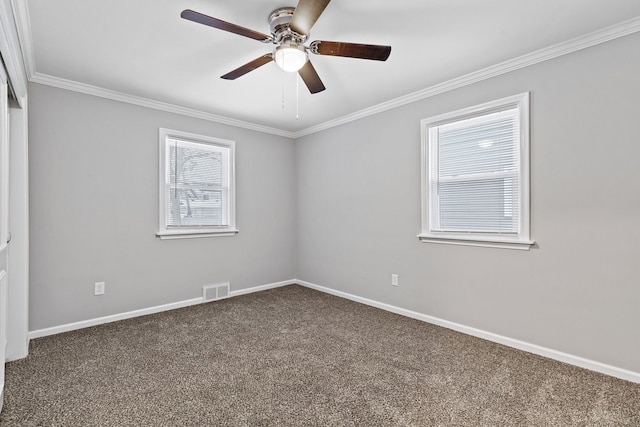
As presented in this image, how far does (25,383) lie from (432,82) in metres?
4.02

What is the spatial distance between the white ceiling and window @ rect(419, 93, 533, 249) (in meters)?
0.46

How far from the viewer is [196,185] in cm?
405

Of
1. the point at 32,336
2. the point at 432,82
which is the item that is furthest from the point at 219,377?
the point at 432,82

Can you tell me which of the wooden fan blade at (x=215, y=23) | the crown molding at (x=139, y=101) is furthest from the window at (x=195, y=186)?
the wooden fan blade at (x=215, y=23)

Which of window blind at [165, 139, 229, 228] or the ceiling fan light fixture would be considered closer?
the ceiling fan light fixture

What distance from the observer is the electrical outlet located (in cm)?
327

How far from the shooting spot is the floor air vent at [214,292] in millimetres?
4055

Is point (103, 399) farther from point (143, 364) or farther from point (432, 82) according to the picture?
point (432, 82)

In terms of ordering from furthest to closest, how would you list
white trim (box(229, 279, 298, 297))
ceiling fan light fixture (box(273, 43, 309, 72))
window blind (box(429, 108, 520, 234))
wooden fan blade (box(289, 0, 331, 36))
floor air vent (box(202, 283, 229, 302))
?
1. white trim (box(229, 279, 298, 297))
2. floor air vent (box(202, 283, 229, 302))
3. window blind (box(429, 108, 520, 234))
4. ceiling fan light fixture (box(273, 43, 309, 72))
5. wooden fan blade (box(289, 0, 331, 36))

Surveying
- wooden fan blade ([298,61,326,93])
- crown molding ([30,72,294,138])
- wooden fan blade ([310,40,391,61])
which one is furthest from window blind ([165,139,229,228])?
wooden fan blade ([310,40,391,61])

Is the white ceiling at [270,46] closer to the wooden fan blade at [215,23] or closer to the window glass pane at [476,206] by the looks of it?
the wooden fan blade at [215,23]

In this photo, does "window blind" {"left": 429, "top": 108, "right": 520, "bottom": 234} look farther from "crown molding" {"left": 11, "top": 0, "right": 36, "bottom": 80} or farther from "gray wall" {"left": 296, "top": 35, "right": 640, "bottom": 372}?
"crown molding" {"left": 11, "top": 0, "right": 36, "bottom": 80}

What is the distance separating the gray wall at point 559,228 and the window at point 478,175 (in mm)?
93

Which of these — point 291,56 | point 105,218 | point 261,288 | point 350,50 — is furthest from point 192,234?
point 350,50
